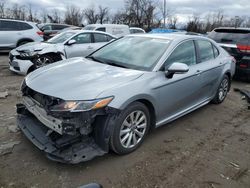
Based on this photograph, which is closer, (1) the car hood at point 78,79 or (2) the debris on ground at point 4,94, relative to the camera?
(1) the car hood at point 78,79

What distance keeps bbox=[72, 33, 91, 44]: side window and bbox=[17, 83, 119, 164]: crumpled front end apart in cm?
560

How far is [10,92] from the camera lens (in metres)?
6.14

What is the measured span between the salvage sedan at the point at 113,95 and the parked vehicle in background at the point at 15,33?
868cm

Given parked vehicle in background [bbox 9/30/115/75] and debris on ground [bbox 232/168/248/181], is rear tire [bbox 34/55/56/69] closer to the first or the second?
parked vehicle in background [bbox 9/30/115/75]

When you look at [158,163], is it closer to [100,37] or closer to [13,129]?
[13,129]

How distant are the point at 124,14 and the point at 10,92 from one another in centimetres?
4130

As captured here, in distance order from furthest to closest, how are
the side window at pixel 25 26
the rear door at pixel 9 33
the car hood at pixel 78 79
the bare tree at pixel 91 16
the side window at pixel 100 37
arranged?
the bare tree at pixel 91 16
the side window at pixel 25 26
the rear door at pixel 9 33
the side window at pixel 100 37
the car hood at pixel 78 79

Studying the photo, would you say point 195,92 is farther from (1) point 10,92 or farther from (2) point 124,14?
(2) point 124,14

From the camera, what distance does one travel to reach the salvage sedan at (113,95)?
292 centimetres

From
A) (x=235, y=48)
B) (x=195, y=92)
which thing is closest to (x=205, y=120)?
(x=195, y=92)

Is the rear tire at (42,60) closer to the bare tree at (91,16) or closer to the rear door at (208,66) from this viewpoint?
the rear door at (208,66)

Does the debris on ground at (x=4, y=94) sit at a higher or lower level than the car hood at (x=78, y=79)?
lower

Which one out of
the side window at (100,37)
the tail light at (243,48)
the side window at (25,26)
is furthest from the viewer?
the side window at (25,26)

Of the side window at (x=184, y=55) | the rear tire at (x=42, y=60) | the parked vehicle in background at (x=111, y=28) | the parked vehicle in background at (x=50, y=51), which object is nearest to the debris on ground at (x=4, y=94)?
the parked vehicle in background at (x=50, y=51)
